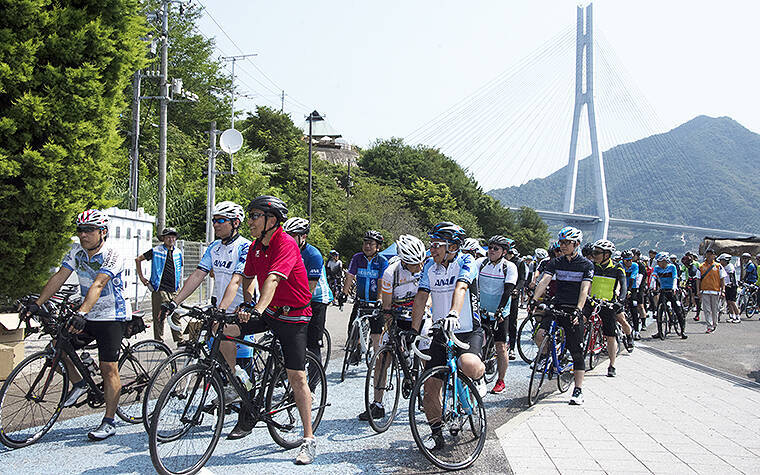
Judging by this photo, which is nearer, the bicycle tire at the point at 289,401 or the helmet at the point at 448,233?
the bicycle tire at the point at 289,401

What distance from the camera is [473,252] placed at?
8.54 metres

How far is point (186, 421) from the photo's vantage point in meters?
4.34

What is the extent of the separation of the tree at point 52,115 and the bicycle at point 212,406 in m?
5.57

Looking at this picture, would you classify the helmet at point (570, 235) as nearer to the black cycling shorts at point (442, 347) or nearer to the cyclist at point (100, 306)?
the black cycling shorts at point (442, 347)

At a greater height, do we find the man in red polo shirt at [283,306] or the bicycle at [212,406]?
the man in red polo shirt at [283,306]

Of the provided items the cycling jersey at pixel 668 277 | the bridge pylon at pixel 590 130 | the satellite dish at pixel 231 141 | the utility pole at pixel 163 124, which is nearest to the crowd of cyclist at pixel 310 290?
the cycling jersey at pixel 668 277

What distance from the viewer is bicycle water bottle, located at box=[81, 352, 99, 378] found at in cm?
521

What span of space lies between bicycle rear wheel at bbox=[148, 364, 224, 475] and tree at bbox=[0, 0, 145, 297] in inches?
222

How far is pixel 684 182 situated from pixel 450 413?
14261 centimetres

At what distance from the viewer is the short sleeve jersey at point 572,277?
7.28 meters

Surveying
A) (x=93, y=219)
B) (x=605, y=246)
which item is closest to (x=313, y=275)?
(x=93, y=219)

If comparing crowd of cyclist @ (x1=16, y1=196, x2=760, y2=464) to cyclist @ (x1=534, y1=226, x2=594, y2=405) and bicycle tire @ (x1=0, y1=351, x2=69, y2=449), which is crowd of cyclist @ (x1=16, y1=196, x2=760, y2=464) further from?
bicycle tire @ (x1=0, y1=351, x2=69, y2=449)

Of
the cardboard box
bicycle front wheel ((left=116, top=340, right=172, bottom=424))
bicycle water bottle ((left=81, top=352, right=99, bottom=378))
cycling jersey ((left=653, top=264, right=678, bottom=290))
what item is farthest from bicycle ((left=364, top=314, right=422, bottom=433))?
cycling jersey ((left=653, top=264, right=678, bottom=290))

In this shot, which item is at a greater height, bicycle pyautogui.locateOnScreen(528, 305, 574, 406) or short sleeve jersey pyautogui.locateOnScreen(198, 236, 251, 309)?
short sleeve jersey pyautogui.locateOnScreen(198, 236, 251, 309)
